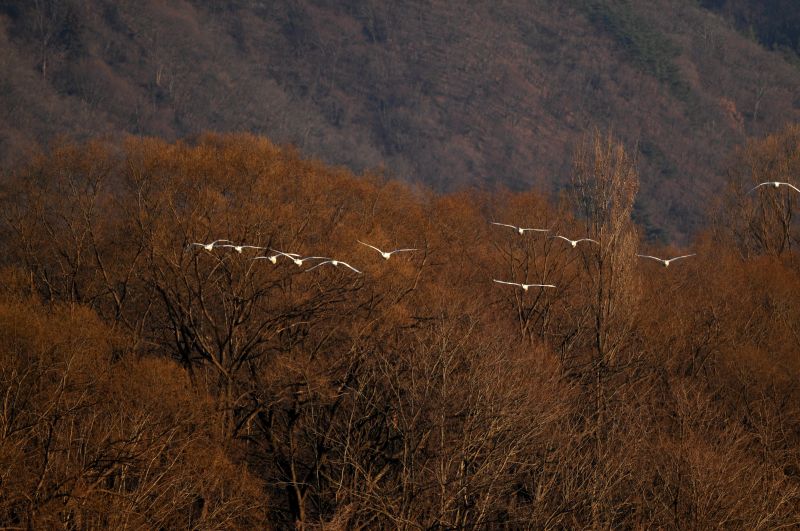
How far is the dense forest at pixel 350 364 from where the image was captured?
82.2ft

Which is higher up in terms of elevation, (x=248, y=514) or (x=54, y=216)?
(x=248, y=514)

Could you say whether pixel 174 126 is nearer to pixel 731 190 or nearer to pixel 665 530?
pixel 731 190

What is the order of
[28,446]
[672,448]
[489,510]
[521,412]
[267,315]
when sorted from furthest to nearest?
[267,315] < [672,448] < [521,412] < [489,510] < [28,446]

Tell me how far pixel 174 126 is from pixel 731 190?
4264 inches

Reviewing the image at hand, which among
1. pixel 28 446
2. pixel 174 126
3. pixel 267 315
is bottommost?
pixel 174 126

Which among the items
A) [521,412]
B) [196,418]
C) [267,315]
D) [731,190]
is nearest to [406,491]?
[521,412]

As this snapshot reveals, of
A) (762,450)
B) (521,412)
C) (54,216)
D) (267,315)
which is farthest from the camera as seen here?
(54,216)

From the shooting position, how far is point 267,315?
39.2 metres

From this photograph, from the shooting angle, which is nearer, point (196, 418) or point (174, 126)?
point (196, 418)

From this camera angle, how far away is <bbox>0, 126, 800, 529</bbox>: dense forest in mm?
25047

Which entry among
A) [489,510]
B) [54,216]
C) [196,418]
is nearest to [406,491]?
[489,510]

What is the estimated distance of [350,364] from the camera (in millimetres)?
33312

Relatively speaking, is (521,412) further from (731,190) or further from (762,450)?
(731,190)

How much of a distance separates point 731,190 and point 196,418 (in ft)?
178
